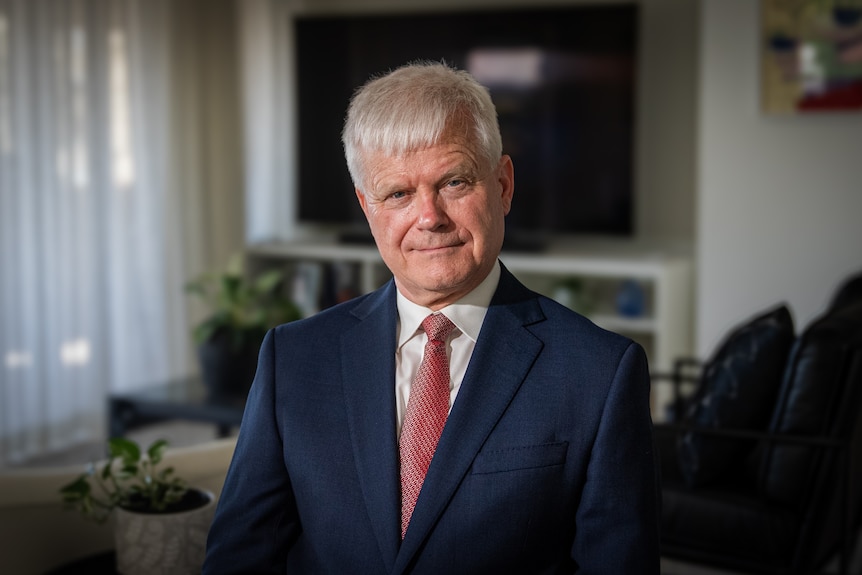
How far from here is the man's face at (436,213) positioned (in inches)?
50.2

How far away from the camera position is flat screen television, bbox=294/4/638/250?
4.88 meters

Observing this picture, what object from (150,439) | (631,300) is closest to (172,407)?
(150,439)

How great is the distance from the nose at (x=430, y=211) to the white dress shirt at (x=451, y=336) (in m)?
0.14

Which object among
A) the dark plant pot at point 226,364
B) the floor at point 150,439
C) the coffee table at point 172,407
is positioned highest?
the dark plant pot at point 226,364

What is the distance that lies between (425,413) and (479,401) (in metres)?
0.08

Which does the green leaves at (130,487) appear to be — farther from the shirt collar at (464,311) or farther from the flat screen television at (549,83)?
the flat screen television at (549,83)

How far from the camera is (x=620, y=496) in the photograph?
4.16ft

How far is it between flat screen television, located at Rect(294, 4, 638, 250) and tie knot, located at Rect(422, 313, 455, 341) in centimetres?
366

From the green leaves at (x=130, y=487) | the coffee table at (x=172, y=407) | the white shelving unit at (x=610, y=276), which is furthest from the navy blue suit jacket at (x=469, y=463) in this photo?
the white shelving unit at (x=610, y=276)

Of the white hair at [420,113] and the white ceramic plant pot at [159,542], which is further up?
the white hair at [420,113]

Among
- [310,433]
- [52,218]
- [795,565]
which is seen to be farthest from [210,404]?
[310,433]

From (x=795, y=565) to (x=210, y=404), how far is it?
193 cm

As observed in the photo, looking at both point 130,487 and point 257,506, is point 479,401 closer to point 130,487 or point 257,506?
point 257,506

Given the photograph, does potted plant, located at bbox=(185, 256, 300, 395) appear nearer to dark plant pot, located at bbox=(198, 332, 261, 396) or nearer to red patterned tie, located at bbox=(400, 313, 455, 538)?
dark plant pot, located at bbox=(198, 332, 261, 396)
